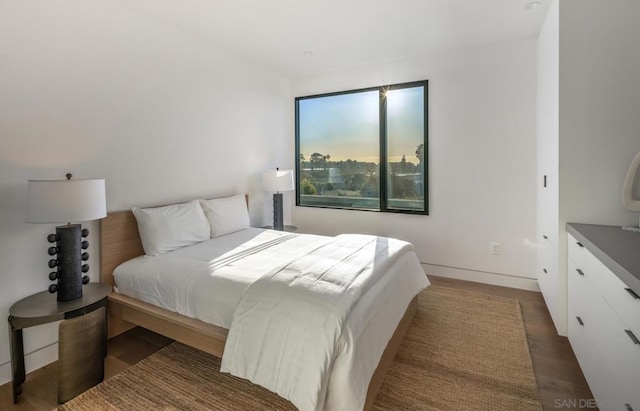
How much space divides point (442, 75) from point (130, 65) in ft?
10.5

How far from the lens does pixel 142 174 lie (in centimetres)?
274

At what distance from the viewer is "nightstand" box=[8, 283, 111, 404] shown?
1.77m

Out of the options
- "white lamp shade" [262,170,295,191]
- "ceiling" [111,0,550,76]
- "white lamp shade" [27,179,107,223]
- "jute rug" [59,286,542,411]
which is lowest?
"jute rug" [59,286,542,411]

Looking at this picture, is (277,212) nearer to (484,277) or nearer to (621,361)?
(484,277)

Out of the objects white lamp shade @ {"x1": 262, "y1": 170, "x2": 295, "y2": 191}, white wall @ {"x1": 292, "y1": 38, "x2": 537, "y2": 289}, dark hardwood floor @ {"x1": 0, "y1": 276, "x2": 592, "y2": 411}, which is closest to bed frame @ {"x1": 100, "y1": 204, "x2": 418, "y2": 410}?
dark hardwood floor @ {"x1": 0, "y1": 276, "x2": 592, "y2": 411}

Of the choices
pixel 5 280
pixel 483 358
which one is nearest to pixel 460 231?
pixel 483 358

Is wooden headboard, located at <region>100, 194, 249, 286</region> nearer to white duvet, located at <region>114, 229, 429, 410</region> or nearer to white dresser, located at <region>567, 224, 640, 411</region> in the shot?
white duvet, located at <region>114, 229, 429, 410</region>

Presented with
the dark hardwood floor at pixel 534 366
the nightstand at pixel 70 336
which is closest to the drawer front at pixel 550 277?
the dark hardwood floor at pixel 534 366

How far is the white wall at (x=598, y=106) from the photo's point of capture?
6.70 feet

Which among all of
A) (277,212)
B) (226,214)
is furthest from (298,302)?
(277,212)

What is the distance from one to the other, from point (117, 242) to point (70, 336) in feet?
2.80

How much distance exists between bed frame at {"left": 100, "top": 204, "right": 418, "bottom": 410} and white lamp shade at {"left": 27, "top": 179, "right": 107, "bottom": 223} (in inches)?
24.0

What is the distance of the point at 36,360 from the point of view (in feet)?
6.90

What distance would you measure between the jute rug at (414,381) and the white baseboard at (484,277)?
978 mm
